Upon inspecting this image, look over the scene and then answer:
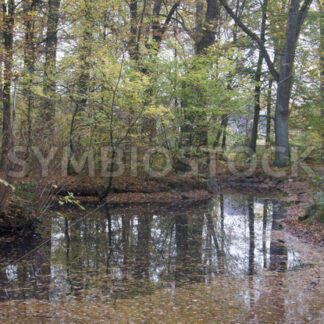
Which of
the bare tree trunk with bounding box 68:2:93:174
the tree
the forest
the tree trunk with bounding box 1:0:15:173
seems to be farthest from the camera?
the tree

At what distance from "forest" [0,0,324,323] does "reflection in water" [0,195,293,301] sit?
0.04 m

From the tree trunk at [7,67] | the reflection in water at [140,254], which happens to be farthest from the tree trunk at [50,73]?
the reflection in water at [140,254]

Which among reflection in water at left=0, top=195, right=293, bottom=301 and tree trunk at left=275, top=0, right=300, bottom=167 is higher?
tree trunk at left=275, top=0, right=300, bottom=167

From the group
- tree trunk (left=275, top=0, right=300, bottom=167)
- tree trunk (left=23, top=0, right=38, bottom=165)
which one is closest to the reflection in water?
tree trunk (left=23, top=0, right=38, bottom=165)

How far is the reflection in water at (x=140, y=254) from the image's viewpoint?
16.4 feet

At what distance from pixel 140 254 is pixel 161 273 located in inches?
42.0

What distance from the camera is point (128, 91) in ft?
36.9

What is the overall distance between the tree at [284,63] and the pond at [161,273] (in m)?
8.92

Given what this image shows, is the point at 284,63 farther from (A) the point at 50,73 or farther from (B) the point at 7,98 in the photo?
→ (B) the point at 7,98

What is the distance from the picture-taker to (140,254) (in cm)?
655

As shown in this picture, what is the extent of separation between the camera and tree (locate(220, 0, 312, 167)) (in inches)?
637

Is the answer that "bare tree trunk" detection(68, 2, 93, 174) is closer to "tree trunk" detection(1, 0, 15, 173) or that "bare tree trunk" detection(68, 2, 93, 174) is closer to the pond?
"tree trunk" detection(1, 0, 15, 173)

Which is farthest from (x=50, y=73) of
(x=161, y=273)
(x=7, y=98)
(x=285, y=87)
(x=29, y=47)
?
(x=285, y=87)

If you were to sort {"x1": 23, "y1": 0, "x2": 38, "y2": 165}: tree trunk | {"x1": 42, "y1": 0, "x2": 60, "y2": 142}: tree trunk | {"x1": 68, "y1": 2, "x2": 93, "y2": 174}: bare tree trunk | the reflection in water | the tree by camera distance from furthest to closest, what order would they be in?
the tree
{"x1": 68, "y1": 2, "x2": 93, "y2": 174}: bare tree trunk
{"x1": 42, "y1": 0, "x2": 60, "y2": 142}: tree trunk
{"x1": 23, "y1": 0, "x2": 38, "y2": 165}: tree trunk
the reflection in water
